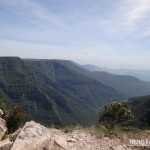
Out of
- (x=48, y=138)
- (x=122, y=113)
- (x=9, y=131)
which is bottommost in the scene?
(x=122, y=113)

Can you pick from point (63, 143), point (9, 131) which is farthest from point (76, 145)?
point (9, 131)

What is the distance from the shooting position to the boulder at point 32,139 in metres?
14.2

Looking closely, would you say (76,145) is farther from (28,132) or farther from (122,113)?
(122,113)

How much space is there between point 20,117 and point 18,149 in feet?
30.9

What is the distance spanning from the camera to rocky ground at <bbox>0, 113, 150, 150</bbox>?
581 inches

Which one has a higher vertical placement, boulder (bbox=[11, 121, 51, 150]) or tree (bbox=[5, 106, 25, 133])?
boulder (bbox=[11, 121, 51, 150])

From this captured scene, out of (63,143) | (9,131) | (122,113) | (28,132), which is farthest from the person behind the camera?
(122,113)

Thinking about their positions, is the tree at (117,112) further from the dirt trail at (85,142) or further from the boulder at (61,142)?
the boulder at (61,142)

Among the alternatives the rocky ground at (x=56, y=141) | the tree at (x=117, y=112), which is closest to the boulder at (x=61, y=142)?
the rocky ground at (x=56, y=141)

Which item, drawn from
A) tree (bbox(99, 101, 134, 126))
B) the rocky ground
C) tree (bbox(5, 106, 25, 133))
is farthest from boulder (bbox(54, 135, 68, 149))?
tree (bbox(99, 101, 134, 126))

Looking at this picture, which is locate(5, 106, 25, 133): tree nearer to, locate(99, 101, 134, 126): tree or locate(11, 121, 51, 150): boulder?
locate(11, 121, 51, 150): boulder

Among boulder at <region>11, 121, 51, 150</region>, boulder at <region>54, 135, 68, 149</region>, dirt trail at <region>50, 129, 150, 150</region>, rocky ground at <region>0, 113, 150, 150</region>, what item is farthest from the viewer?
dirt trail at <region>50, 129, 150, 150</region>

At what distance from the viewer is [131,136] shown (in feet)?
66.1

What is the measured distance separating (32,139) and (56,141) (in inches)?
78.4
